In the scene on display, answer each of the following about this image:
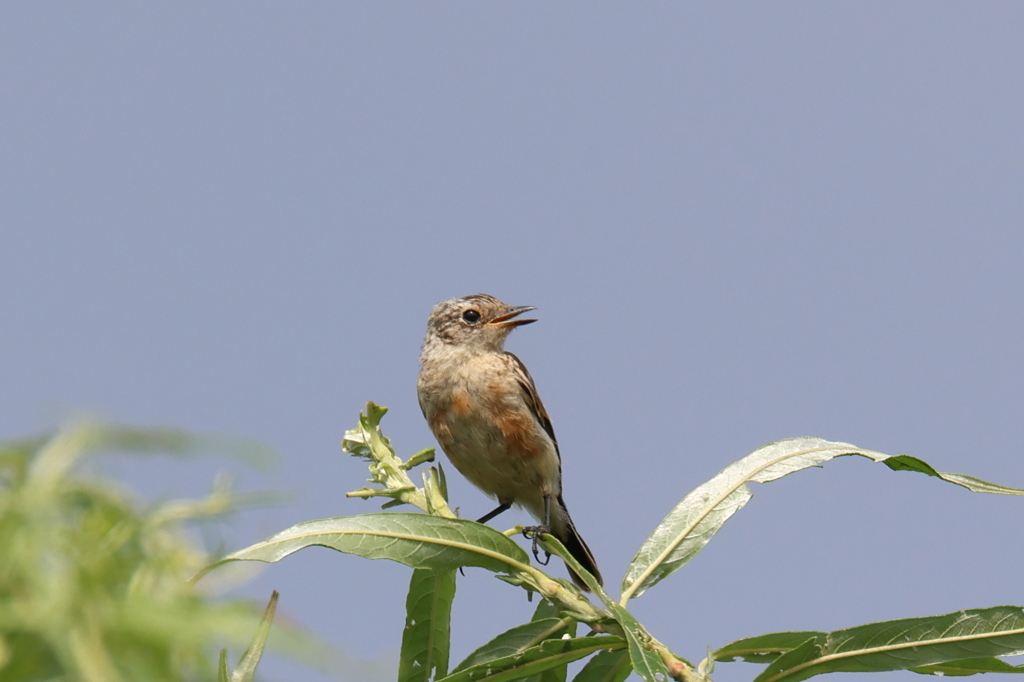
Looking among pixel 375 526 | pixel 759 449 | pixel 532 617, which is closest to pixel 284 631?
pixel 375 526

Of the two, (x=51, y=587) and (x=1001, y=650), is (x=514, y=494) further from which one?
(x=51, y=587)

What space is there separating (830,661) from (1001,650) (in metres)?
0.51

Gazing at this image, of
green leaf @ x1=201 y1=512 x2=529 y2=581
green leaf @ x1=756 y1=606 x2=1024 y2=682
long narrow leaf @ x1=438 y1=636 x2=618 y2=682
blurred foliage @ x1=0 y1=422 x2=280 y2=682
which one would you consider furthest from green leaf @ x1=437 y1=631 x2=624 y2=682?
blurred foliage @ x1=0 y1=422 x2=280 y2=682

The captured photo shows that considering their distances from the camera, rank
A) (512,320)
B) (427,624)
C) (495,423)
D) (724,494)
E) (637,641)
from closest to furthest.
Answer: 1. (637,641)
2. (427,624)
3. (724,494)
4. (495,423)
5. (512,320)

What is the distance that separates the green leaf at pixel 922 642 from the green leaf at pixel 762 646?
0.46ft

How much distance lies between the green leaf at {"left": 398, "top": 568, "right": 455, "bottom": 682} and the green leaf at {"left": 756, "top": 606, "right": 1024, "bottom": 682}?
1181 mm

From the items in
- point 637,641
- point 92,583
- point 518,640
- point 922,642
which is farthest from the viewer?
point 518,640

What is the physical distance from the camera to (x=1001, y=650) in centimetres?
288

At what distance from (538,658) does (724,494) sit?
39.1 inches

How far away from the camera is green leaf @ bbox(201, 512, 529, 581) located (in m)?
2.61

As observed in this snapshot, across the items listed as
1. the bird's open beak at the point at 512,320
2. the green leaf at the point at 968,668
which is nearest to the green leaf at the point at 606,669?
the green leaf at the point at 968,668

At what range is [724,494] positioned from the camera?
11.3 feet

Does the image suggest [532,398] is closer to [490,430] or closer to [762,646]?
[490,430]

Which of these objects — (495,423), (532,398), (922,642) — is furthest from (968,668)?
(532,398)
